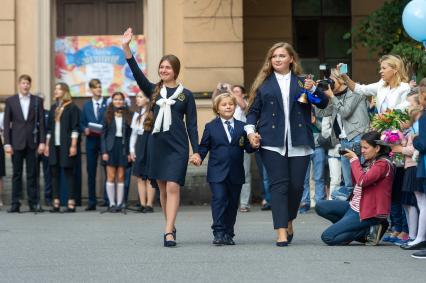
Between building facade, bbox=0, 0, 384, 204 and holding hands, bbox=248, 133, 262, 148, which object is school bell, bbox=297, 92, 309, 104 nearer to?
holding hands, bbox=248, 133, 262, 148

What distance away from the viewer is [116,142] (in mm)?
18328

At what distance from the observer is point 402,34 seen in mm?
19047

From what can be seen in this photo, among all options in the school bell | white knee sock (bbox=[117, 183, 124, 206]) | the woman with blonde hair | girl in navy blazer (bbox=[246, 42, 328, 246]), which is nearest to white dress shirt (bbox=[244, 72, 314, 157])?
girl in navy blazer (bbox=[246, 42, 328, 246])

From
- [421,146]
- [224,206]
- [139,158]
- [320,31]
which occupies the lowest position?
[224,206]

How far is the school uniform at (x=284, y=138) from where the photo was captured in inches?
470

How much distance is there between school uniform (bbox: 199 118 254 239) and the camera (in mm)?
12430

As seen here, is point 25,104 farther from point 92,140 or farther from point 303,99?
point 303,99

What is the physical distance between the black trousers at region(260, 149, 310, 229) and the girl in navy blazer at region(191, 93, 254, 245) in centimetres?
49

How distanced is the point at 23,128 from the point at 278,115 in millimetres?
7074

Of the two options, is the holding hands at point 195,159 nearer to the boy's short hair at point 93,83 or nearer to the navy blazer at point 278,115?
the navy blazer at point 278,115

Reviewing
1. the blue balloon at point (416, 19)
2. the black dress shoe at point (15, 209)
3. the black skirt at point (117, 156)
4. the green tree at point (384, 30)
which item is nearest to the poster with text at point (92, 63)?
the black skirt at point (117, 156)

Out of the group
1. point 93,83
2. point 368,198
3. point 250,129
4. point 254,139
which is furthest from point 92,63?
point 368,198

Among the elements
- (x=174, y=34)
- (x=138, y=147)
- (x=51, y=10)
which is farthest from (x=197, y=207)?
(x=51, y=10)

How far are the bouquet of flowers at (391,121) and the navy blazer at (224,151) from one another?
4.44 ft
